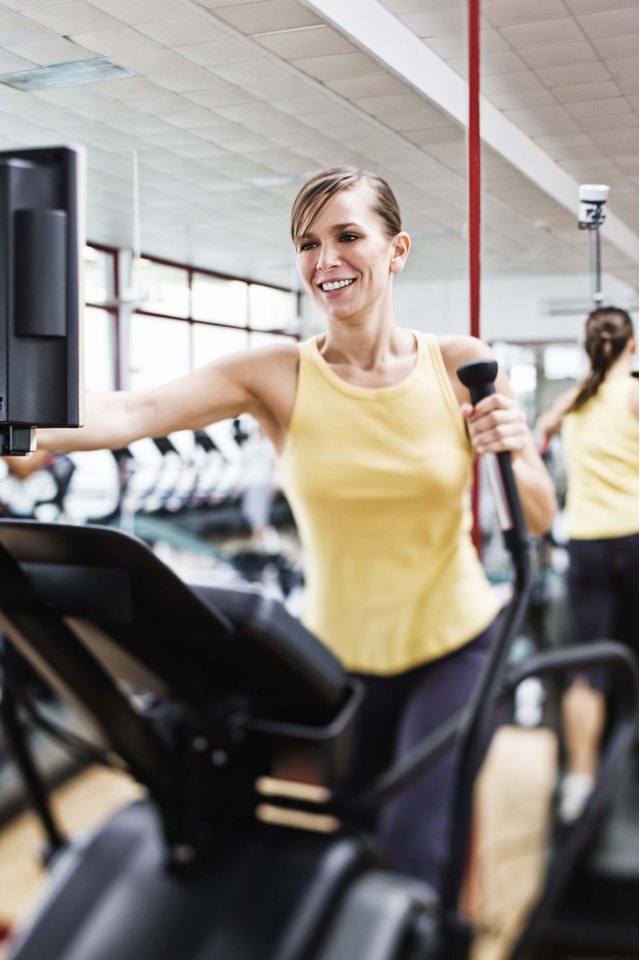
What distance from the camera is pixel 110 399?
1660mm

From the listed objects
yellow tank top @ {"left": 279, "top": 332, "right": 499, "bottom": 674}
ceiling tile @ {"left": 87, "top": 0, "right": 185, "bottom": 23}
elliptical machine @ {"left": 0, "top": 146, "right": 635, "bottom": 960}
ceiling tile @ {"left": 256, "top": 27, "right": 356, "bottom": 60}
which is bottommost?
elliptical machine @ {"left": 0, "top": 146, "right": 635, "bottom": 960}

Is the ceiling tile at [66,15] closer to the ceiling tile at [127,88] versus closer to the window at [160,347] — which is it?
the ceiling tile at [127,88]

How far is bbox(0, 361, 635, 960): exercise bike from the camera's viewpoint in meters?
1.47

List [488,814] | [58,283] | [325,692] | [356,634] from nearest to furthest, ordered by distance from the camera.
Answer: [58,283]
[325,692]
[356,634]
[488,814]

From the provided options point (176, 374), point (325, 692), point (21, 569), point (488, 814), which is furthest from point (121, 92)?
point (488, 814)

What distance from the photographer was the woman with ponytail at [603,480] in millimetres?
1839

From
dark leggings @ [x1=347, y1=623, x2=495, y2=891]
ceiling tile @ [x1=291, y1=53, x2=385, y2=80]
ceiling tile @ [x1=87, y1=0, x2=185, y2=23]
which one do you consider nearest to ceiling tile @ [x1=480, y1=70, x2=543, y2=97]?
ceiling tile @ [x1=291, y1=53, x2=385, y2=80]

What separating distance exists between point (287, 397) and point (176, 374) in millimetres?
183

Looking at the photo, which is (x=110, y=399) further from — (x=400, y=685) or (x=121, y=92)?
(x=400, y=685)

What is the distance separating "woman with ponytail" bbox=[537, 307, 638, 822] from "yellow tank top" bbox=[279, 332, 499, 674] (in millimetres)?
247

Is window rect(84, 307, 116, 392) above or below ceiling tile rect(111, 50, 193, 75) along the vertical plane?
below

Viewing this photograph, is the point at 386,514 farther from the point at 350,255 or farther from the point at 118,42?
the point at 118,42

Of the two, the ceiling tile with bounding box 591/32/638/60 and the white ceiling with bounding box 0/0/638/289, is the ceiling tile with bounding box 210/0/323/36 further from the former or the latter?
the ceiling tile with bounding box 591/32/638/60

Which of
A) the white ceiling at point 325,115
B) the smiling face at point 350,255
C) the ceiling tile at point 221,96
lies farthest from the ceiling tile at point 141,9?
the smiling face at point 350,255
